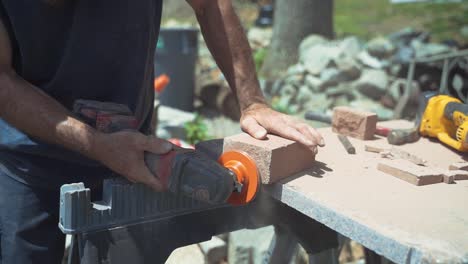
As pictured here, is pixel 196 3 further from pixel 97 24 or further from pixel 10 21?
pixel 10 21

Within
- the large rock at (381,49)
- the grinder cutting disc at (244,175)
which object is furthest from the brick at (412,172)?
the large rock at (381,49)

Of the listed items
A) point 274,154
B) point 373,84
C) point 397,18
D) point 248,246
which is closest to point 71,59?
point 274,154

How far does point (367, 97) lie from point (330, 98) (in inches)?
17.0

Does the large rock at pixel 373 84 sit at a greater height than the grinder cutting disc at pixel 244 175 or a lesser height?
lesser

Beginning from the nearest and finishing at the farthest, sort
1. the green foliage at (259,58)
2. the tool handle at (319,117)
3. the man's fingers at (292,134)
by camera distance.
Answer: the man's fingers at (292,134) → the tool handle at (319,117) → the green foliage at (259,58)

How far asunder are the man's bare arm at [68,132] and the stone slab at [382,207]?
395mm

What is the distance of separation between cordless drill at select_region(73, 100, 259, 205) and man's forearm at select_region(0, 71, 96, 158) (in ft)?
0.19

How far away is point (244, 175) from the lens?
155 cm

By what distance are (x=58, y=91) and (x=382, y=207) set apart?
1.04 meters

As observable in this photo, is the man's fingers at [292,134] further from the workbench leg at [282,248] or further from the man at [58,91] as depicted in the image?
the workbench leg at [282,248]

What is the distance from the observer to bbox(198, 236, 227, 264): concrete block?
10.4ft

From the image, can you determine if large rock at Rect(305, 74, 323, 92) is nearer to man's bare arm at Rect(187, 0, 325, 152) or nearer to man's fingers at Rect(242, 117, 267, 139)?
man's bare arm at Rect(187, 0, 325, 152)

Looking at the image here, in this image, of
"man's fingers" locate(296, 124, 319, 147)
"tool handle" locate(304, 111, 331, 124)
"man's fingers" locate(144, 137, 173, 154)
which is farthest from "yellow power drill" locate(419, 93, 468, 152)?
"man's fingers" locate(144, 137, 173, 154)

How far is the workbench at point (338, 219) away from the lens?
125 centimetres
